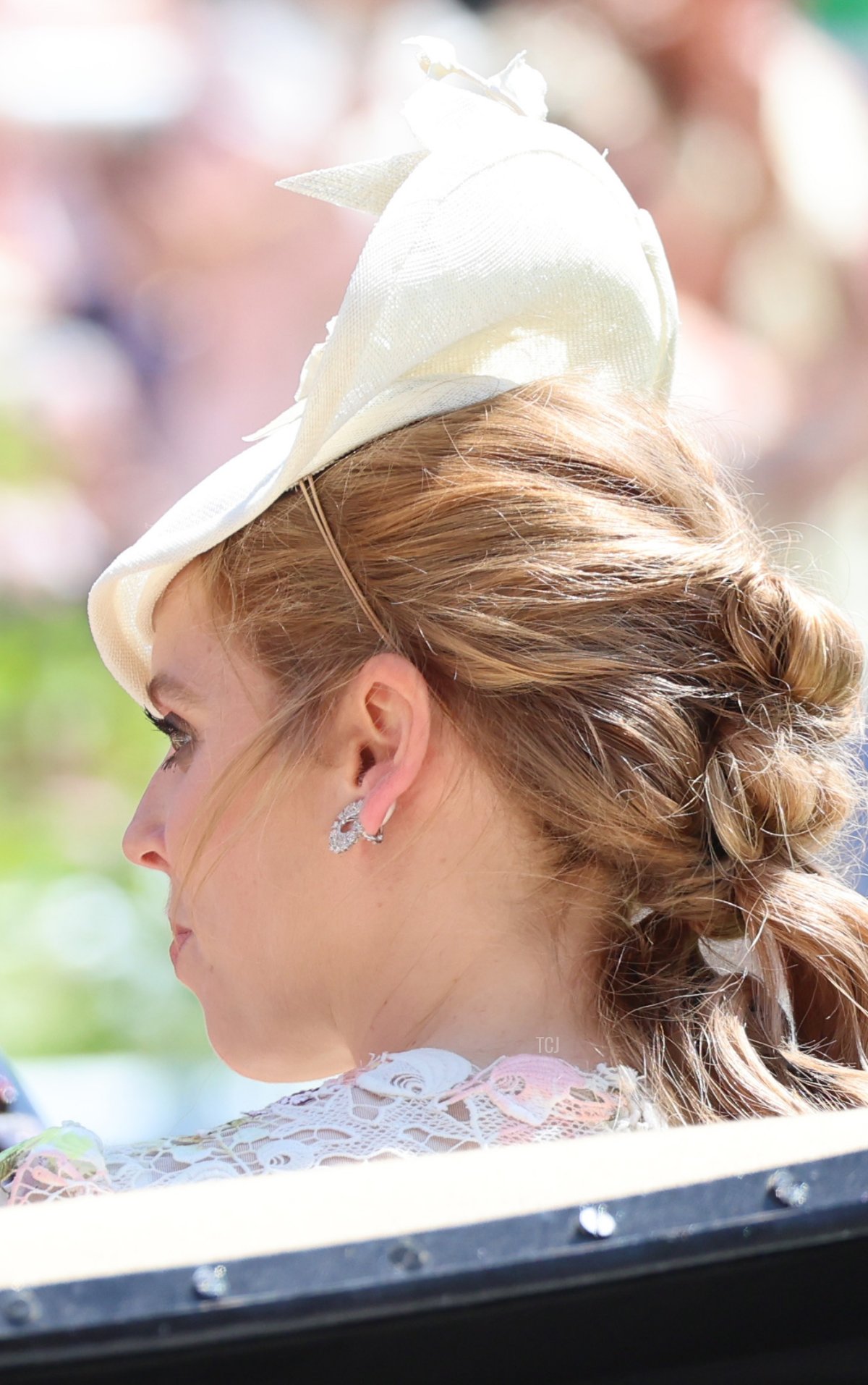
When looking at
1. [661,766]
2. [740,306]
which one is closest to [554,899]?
[661,766]

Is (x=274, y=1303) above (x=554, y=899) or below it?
above

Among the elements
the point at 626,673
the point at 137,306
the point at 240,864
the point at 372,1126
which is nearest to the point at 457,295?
the point at 626,673

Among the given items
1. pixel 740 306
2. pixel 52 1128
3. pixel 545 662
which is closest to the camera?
pixel 52 1128

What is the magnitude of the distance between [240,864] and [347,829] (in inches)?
3.3

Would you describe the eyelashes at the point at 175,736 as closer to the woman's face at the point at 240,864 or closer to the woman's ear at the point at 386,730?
the woman's face at the point at 240,864

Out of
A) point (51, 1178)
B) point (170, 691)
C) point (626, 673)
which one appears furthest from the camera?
point (170, 691)

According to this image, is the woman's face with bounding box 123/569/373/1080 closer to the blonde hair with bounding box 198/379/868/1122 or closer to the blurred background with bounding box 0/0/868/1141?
the blonde hair with bounding box 198/379/868/1122

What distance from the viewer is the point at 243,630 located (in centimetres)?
97

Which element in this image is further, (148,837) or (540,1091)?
(148,837)

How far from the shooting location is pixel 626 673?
35.1 inches

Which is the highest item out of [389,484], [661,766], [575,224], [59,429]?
[575,224]

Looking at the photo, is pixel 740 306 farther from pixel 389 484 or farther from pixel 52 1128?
pixel 52 1128

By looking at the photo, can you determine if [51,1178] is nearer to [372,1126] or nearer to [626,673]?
[372,1126]

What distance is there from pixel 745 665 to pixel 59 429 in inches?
94.3
